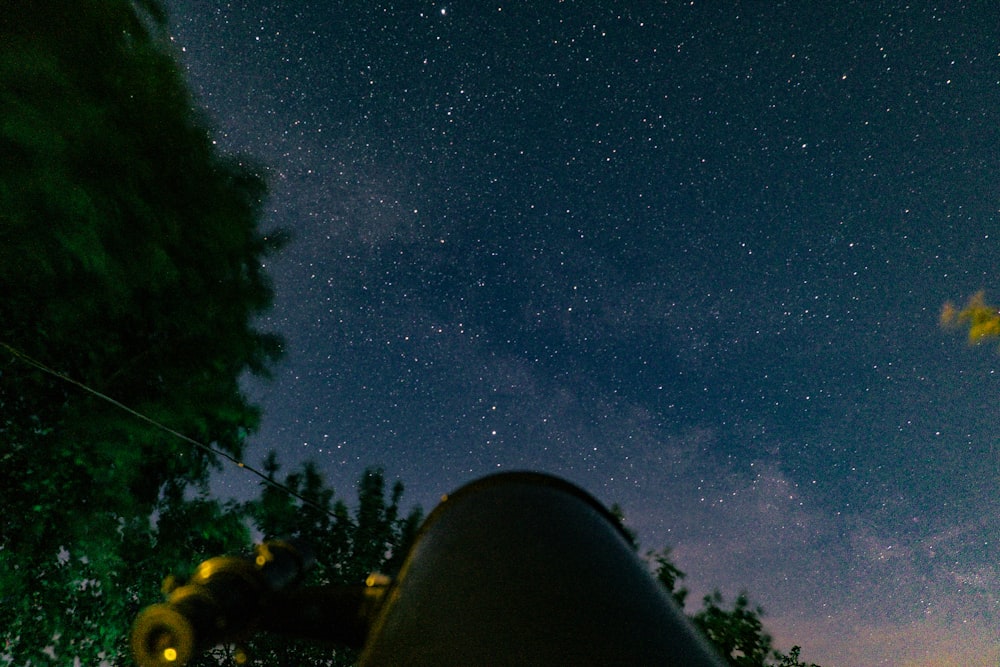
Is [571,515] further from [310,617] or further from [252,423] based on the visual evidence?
[252,423]

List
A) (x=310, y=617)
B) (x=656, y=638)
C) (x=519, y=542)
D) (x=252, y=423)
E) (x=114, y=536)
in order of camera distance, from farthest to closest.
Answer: (x=252, y=423)
(x=114, y=536)
(x=310, y=617)
(x=519, y=542)
(x=656, y=638)

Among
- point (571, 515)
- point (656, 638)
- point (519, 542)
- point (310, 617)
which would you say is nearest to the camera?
point (656, 638)

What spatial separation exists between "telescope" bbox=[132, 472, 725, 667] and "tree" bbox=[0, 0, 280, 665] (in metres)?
6.34

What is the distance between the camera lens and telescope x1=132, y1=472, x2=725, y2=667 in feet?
3.83

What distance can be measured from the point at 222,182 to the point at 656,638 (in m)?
9.58

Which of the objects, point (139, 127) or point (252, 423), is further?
point (252, 423)

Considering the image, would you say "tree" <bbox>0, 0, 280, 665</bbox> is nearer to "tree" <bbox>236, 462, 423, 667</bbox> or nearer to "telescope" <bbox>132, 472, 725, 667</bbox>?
"tree" <bbox>236, 462, 423, 667</bbox>

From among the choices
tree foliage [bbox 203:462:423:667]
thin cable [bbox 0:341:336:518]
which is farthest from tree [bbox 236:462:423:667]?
thin cable [bbox 0:341:336:518]

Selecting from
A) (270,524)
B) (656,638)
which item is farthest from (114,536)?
(656,638)

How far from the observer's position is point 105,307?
23.8 ft

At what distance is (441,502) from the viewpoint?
233cm

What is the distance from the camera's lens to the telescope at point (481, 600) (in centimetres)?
117

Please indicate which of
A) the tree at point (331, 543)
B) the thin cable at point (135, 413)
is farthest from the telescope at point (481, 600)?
the tree at point (331, 543)

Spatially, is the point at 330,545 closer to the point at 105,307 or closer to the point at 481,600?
the point at 105,307
